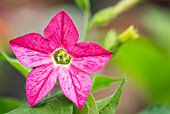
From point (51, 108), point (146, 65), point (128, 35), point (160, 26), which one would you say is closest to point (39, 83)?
point (51, 108)

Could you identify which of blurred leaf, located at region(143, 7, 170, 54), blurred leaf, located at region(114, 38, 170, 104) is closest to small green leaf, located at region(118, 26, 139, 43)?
blurred leaf, located at region(114, 38, 170, 104)

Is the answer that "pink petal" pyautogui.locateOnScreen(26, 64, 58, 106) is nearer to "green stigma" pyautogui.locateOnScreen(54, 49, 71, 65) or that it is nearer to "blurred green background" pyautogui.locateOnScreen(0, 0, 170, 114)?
"green stigma" pyautogui.locateOnScreen(54, 49, 71, 65)

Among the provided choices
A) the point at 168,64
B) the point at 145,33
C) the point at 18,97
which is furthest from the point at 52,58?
the point at 145,33

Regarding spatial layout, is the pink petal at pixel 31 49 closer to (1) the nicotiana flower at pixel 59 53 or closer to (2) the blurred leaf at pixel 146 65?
(1) the nicotiana flower at pixel 59 53

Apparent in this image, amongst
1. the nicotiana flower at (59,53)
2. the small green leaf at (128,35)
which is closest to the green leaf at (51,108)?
the nicotiana flower at (59,53)

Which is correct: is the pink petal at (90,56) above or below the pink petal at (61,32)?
below
